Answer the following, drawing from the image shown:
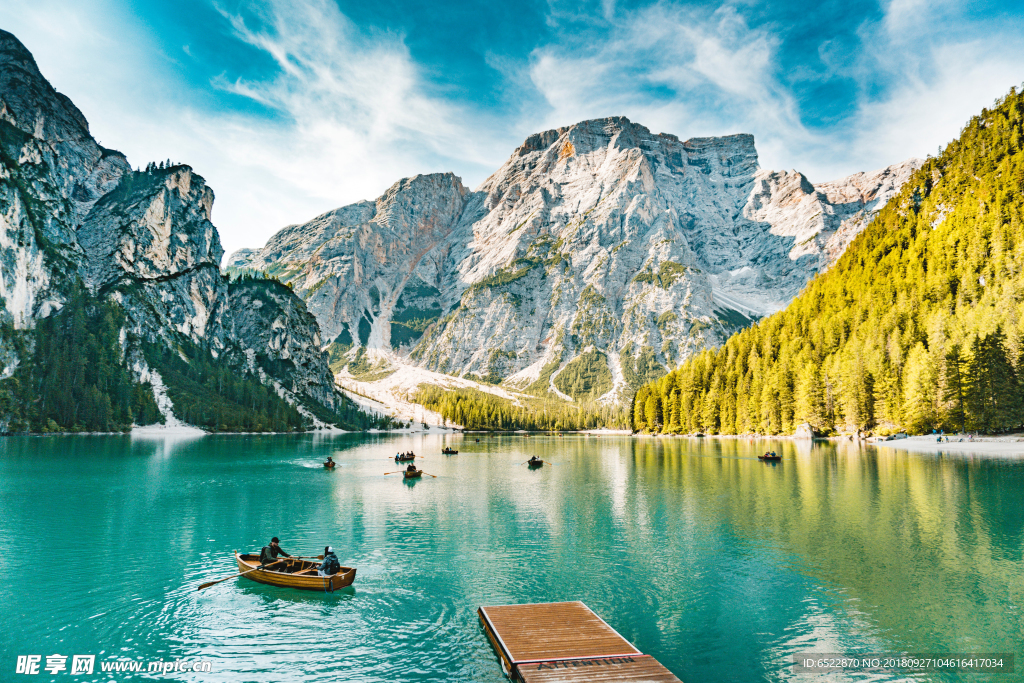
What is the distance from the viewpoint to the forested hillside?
111938mm

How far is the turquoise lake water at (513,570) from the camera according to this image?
2519 cm

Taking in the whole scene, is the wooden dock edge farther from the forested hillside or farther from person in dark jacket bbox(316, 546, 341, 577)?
the forested hillside

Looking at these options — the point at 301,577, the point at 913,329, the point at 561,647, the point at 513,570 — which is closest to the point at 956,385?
the point at 913,329

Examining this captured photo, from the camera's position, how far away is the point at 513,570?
122ft

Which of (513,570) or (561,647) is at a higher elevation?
(561,647)

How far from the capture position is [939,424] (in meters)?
118

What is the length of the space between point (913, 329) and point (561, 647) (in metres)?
146

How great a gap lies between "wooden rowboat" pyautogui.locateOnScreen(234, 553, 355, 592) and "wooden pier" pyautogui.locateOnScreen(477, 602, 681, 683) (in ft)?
35.4

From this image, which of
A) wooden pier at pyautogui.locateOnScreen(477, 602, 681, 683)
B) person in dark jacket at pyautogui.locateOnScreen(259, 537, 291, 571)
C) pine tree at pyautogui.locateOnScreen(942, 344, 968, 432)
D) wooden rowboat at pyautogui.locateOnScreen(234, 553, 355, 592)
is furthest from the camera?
pine tree at pyautogui.locateOnScreen(942, 344, 968, 432)

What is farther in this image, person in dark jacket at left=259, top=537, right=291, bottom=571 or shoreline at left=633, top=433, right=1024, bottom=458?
shoreline at left=633, top=433, right=1024, bottom=458

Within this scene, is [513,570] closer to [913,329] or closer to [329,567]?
[329,567]

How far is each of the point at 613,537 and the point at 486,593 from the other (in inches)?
693

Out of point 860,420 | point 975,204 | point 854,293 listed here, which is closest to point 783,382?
point 860,420

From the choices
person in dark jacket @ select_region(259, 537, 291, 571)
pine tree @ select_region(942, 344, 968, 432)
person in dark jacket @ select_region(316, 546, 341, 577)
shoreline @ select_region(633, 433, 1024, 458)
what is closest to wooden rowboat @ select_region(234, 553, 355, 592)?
person in dark jacket @ select_region(316, 546, 341, 577)
